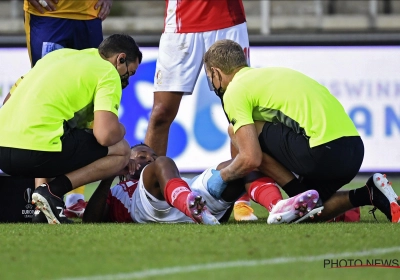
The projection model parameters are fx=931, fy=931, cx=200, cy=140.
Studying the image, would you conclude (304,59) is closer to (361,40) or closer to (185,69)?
(361,40)

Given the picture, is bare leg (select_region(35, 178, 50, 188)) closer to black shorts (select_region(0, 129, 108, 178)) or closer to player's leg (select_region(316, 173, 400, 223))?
black shorts (select_region(0, 129, 108, 178))

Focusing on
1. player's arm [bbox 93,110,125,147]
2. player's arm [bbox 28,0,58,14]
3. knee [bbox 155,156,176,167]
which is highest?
player's arm [bbox 28,0,58,14]

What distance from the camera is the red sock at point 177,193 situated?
5.81 m

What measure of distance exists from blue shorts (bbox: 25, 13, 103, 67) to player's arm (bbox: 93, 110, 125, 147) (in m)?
1.81

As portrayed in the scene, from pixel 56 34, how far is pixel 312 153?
2725 mm

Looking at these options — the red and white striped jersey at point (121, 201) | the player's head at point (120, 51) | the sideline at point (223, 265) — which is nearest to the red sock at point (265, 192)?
the red and white striped jersey at point (121, 201)

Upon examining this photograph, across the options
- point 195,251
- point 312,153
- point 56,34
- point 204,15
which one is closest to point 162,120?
point 204,15

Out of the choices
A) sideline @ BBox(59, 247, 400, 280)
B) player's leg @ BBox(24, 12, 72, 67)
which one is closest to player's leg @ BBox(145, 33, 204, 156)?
player's leg @ BBox(24, 12, 72, 67)

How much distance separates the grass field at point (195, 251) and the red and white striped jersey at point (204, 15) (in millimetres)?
2230

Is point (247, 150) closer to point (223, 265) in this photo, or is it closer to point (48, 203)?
point (48, 203)

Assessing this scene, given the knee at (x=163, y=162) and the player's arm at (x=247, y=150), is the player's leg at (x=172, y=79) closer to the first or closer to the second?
the knee at (x=163, y=162)

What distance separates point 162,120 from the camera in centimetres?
769

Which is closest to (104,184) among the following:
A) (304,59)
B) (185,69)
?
(185,69)

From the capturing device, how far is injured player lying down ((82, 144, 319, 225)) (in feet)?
19.0
